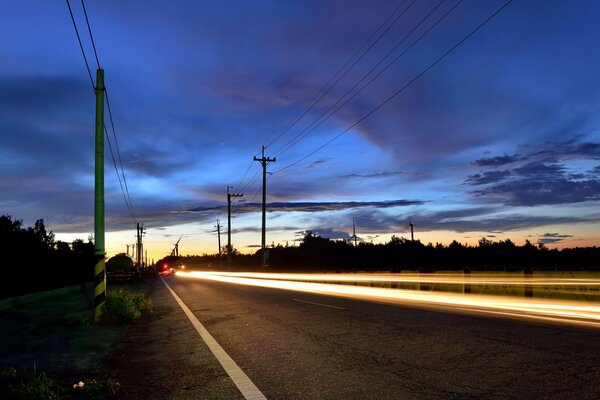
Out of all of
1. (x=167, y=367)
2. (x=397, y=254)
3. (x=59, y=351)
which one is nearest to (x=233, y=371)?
(x=167, y=367)

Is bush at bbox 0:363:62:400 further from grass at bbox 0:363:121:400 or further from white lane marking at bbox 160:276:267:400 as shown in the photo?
white lane marking at bbox 160:276:267:400

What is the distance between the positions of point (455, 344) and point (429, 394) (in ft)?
11.1

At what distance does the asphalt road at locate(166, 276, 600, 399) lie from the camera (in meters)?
5.95

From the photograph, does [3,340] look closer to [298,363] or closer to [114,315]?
[114,315]

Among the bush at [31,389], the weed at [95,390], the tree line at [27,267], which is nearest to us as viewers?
the bush at [31,389]

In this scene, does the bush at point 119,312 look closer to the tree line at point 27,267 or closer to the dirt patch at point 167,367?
the dirt patch at point 167,367

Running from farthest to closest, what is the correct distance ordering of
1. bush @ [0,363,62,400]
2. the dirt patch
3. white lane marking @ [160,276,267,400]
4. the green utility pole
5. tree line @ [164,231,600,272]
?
tree line @ [164,231,600,272] < the green utility pole < the dirt patch < white lane marking @ [160,276,267,400] < bush @ [0,363,62,400]

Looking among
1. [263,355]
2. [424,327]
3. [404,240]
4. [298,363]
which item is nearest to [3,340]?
[263,355]

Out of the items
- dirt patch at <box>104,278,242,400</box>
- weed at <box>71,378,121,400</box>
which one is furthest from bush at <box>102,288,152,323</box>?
weed at <box>71,378,121,400</box>

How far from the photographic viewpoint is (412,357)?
787 centimetres

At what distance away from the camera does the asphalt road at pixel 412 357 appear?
19.5ft

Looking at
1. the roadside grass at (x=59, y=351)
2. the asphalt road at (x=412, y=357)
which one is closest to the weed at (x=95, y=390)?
the roadside grass at (x=59, y=351)

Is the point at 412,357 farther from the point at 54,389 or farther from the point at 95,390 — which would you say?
the point at 54,389

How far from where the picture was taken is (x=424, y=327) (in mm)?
11148
